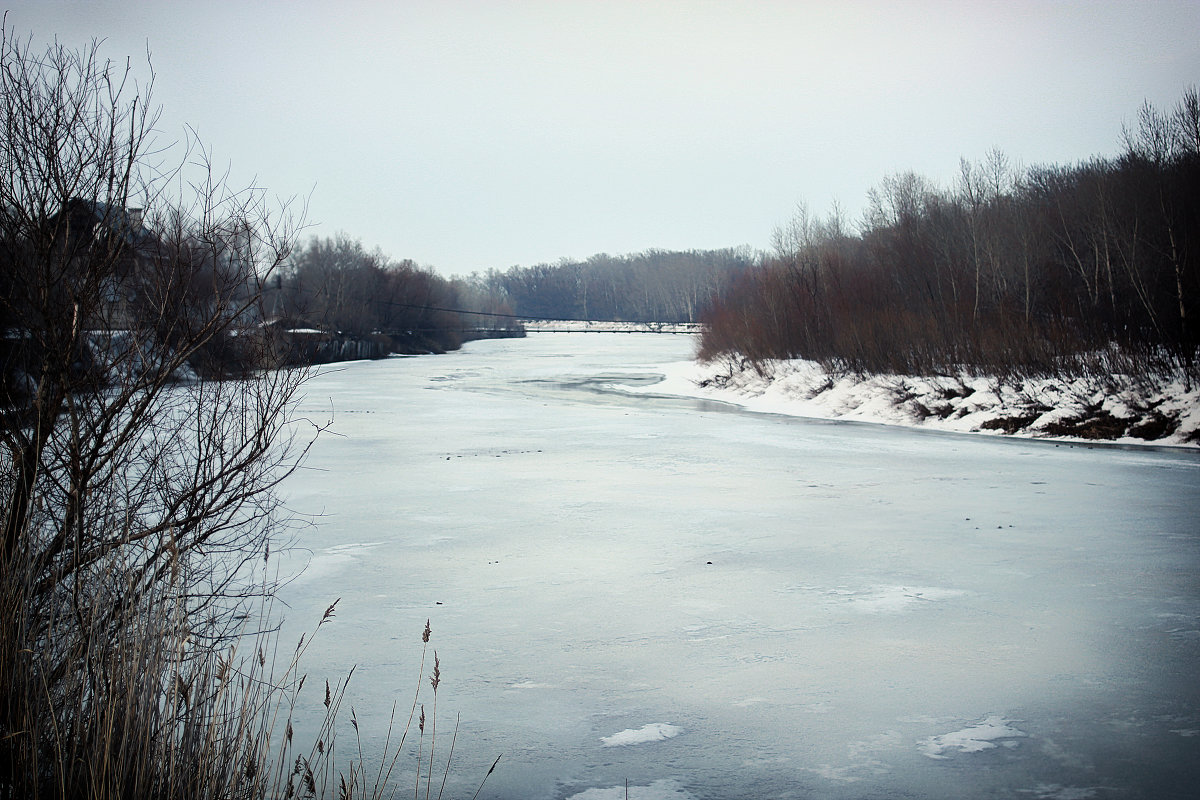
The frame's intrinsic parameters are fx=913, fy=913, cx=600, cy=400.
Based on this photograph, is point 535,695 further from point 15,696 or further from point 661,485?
point 661,485

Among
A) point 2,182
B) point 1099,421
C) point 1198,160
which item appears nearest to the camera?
point 2,182

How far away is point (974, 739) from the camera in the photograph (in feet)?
12.5

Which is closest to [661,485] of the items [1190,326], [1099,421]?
[1099,421]

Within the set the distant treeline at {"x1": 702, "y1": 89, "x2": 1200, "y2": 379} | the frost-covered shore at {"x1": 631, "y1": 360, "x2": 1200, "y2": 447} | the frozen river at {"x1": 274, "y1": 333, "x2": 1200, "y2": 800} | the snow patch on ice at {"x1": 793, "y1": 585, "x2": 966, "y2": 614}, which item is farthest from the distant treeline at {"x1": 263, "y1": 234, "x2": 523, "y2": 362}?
the snow patch on ice at {"x1": 793, "y1": 585, "x2": 966, "y2": 614}

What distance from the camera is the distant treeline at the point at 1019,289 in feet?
57.5

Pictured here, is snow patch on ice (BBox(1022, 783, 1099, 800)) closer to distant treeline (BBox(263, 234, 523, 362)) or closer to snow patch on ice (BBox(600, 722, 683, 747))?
snow patch on ice (BBox(600, 722, 683, 747))

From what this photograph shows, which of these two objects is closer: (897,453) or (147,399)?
(147,399)

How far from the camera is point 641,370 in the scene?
39844mm

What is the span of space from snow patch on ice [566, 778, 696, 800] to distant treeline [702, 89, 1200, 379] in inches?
572

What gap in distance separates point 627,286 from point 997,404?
475ft

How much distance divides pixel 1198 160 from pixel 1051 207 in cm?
1221

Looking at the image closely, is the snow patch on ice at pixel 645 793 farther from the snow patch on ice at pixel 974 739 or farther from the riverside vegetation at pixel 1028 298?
the riverside vegetation at pixel 1028 298

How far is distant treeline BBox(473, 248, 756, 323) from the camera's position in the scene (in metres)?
135

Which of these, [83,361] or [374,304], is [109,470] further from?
[374,304]
